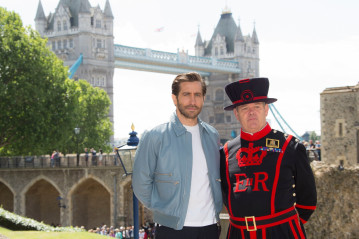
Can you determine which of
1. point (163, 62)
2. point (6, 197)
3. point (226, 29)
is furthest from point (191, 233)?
point (226, 29)

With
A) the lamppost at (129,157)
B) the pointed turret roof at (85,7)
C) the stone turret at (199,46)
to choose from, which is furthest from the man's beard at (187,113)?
the stone turret at (199,46)

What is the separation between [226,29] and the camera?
9519cm

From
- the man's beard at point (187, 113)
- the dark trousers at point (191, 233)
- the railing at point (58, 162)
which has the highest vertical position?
the man's beard at point (187, 113)

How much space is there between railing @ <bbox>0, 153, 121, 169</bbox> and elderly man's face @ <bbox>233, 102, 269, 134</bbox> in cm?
2699

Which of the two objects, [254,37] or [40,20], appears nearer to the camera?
[40,20]

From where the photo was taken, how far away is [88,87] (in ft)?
156

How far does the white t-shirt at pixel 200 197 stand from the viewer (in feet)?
16.5

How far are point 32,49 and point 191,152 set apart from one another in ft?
88.6

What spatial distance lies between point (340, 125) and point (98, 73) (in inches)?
1677

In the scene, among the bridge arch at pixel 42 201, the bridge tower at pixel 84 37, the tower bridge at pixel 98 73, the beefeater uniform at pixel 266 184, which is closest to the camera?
the beefeater uniform at pixel 266 184

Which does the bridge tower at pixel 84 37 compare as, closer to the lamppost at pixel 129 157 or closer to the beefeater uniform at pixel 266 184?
the lamppost at pixel 129 157

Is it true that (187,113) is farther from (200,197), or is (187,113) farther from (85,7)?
(85,7)

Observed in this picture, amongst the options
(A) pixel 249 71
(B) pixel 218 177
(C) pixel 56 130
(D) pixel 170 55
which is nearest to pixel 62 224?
(C) pixel 56 130

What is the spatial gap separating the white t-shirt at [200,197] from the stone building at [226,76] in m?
79.4
